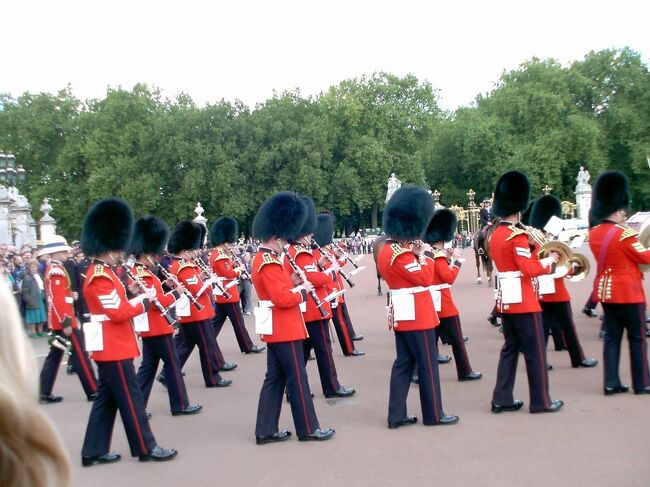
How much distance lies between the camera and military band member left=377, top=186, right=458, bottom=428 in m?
5.43

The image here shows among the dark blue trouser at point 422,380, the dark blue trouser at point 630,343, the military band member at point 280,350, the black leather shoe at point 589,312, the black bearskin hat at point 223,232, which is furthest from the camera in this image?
the black bearskin hat at point 223,232

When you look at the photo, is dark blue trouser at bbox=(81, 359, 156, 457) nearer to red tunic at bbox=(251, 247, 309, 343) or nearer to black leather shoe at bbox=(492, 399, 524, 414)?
red tunic at bbox=(251, 247, 309, 343)

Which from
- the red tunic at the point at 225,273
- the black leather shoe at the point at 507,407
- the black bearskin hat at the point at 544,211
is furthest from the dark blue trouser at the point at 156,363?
the black bearskin hat at the point at 544,211

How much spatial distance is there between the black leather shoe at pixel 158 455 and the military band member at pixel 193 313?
2.37 m

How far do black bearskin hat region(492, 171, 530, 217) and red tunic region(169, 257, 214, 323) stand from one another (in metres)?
3.13

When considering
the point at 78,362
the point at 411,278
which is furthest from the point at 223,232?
the point at 411,278

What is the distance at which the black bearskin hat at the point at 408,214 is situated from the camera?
566cm

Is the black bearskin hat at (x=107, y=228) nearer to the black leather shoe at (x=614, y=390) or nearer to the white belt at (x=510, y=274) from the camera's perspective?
the white belt at (x=510, y=274)

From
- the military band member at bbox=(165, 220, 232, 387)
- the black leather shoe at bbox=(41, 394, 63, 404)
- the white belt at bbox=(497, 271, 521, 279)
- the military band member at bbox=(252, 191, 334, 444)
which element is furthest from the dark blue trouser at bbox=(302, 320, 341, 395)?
the black leather shoe at bbox=(41, 394, 63, 404)

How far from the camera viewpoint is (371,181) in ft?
136

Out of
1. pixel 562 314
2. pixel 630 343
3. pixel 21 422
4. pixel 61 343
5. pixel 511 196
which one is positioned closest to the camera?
pixel 21 422

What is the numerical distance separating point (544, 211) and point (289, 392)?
17.0 ft

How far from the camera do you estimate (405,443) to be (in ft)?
16.6

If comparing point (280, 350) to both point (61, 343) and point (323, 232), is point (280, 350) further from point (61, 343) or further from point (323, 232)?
point (323, 232)
